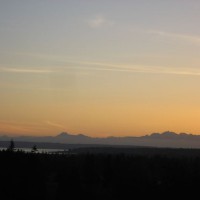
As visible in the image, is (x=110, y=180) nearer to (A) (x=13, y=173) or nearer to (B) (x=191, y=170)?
(B) (x=191, y=170)

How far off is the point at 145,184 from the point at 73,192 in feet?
39.8

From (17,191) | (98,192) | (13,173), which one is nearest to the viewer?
(17,191)

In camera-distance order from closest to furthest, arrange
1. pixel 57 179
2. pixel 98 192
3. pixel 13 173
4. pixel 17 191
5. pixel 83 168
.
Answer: pixel 17 191, pixel 13 173, pixel 98 192, pixel 57 179, pixel 83 168

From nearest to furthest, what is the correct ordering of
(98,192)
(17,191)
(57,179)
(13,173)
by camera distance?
(17,191)
(13,173)
(98,192)
(57,179)

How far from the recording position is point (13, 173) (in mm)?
77188

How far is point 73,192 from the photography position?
260 feet

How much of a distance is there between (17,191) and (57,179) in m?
19.6

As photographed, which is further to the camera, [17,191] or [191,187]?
[191,187]

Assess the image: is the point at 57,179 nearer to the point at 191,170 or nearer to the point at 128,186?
the point at 128,186

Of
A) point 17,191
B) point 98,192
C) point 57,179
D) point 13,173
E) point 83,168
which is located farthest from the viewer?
point 83,168

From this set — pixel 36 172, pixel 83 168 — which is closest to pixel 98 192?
pixel 36 172

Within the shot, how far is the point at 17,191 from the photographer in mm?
71562

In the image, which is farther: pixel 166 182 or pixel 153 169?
pixel 153 169

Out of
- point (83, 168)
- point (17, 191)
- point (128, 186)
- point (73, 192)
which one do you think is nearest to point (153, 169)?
point (83, 168)
